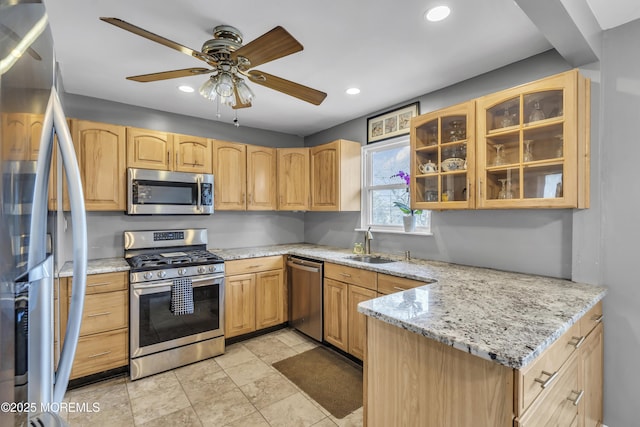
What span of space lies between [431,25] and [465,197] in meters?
1.22

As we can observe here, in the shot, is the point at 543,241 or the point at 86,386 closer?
the point at 543,241

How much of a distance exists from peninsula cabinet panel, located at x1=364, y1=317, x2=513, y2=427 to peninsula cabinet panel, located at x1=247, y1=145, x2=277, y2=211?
2623 millimetres

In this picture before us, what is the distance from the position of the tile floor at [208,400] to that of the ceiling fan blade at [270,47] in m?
2.32

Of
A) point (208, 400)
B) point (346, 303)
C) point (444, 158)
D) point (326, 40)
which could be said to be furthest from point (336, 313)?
point (326, 40)

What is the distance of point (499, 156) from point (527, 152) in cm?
19

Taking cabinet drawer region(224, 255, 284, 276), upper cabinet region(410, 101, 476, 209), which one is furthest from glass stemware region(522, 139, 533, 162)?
cabinet drawer region(224, 255, 284, 276)

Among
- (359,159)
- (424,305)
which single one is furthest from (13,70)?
(359,159)

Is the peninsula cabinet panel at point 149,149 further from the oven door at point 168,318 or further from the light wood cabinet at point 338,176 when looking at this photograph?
the light wood cabinet at point 338,176

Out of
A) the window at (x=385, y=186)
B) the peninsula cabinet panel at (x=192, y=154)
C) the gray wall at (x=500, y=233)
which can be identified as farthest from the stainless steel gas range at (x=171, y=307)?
the gray wall at (x=500, y=233)

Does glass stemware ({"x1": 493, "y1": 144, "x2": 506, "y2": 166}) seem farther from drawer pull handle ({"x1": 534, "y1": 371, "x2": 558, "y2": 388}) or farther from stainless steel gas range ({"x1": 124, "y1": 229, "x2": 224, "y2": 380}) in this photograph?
stainless steel gas range ({"x1": 124, "y1": 229, "x2": 224, "y2": 380})

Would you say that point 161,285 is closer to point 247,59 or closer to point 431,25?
point 247,59

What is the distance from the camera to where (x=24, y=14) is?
1.76 feet

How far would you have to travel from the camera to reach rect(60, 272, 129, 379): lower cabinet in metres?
2.49

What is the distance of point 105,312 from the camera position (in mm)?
2568
